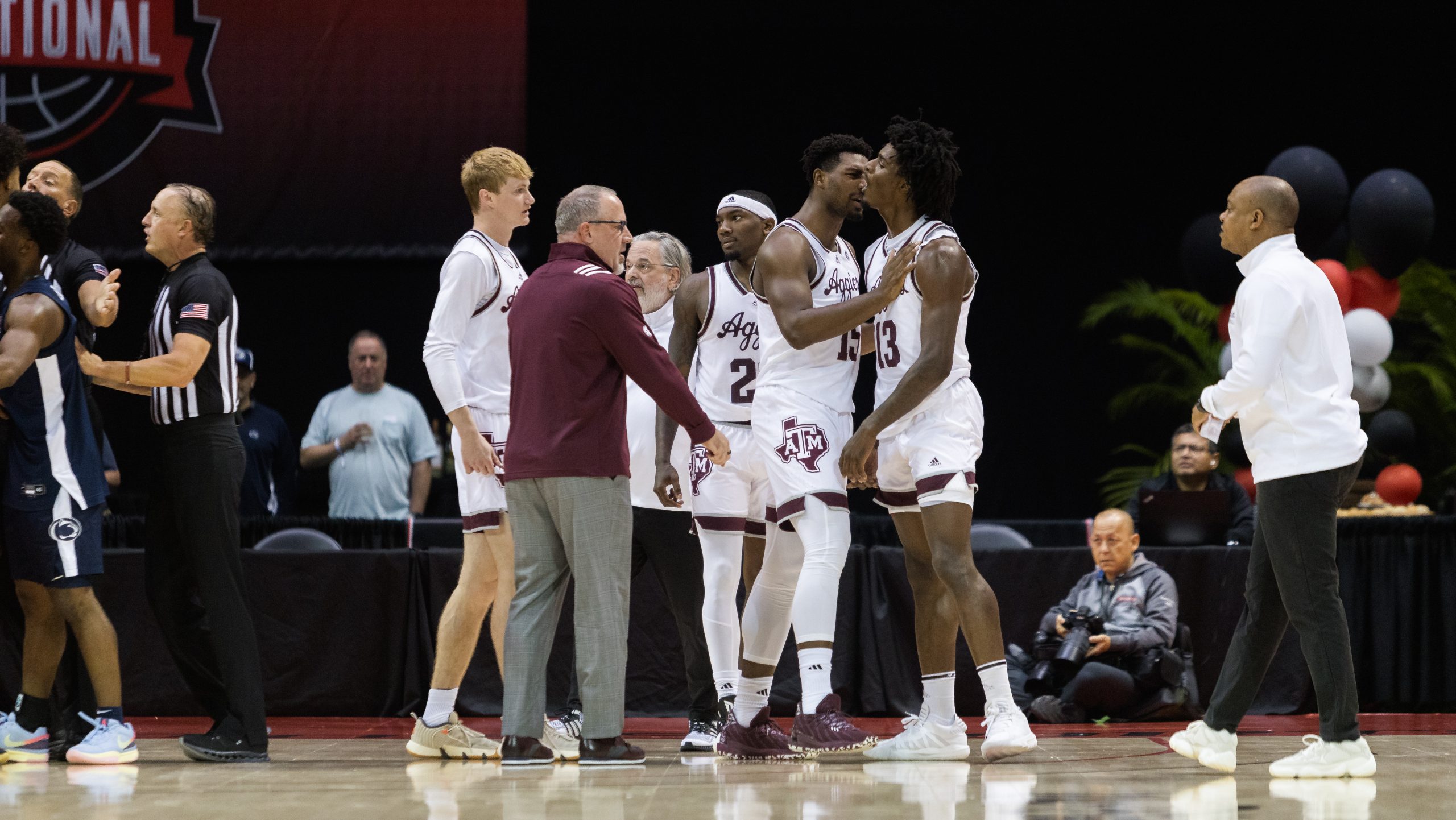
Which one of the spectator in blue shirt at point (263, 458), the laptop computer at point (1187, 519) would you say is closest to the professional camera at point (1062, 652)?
the laptop computer at point (1187, 519)

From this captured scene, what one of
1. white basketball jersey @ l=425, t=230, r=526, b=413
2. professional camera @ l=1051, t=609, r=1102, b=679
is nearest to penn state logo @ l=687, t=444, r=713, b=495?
white basketball jersey @ l=425, t=230, r=526, b=413

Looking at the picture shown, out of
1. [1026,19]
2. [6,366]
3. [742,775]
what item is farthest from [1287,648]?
[1026,19]

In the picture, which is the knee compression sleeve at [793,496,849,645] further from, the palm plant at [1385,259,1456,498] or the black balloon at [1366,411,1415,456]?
the palm plant at [1385,259,1456,498]

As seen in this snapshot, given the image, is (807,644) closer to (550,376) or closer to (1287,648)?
(550,376)

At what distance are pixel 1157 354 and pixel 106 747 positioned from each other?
28.1 feet

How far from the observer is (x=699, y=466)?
16.1 ft

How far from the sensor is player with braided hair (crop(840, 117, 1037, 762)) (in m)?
4.29

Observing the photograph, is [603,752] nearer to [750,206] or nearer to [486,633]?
[750,206]

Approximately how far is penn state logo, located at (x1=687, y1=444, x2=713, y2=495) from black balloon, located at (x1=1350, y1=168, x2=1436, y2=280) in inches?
196

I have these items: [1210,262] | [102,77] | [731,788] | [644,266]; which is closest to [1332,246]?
[1210,262]

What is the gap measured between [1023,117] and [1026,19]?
A: 2.33 feet

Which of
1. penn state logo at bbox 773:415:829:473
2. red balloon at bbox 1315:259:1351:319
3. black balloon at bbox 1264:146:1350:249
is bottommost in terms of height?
penn state logo at bbox 773:415:829:473

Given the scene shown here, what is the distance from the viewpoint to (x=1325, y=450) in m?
4.04

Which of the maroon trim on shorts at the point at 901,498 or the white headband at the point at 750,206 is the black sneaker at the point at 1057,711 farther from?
the white headband at the point at 750,206
